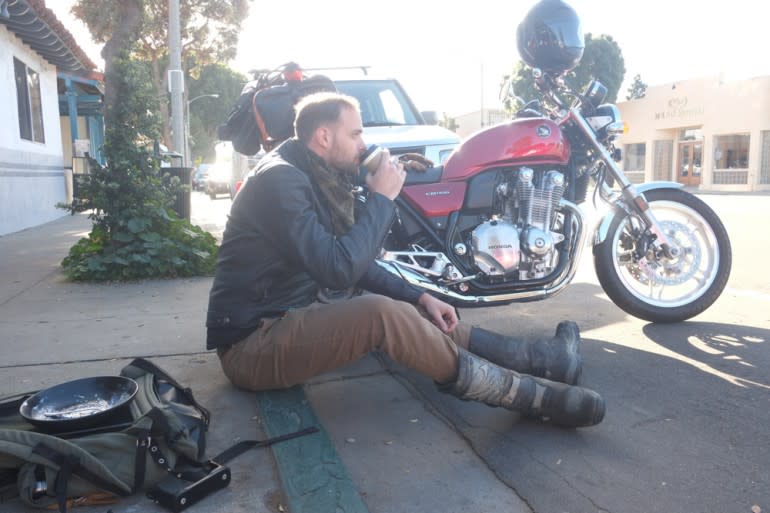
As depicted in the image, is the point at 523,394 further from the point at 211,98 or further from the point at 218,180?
the point at 211,98

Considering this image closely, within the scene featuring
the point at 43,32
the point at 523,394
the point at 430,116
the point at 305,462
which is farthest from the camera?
the point at 43,32

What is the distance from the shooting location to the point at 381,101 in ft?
24.1

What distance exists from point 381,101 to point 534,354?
5045 millimetres

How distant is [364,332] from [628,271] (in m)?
2.38

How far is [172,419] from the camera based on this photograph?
2100 millimetres

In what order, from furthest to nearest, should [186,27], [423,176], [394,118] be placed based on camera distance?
[186,27] → [394,118] → [423,176]

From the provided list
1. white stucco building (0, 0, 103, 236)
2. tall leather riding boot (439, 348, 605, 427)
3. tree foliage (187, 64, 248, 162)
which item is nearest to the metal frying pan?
tall leather riding boot (439, 348, 605, 427)

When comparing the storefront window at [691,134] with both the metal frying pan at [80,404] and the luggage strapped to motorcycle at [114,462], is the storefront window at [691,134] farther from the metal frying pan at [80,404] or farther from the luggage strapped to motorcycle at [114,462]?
the luggage strapped to motorcycle at [114,462]

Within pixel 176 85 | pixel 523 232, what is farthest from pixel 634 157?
pixel 523 232

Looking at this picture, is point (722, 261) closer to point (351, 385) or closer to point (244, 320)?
point (351, 385)

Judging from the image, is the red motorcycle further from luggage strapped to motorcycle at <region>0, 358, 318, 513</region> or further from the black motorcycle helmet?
luggage strapped to motorcycle at <region>0, 358, 318, 513</region>

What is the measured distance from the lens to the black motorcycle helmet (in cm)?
395

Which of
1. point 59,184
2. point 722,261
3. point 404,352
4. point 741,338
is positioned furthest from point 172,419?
point 59,184

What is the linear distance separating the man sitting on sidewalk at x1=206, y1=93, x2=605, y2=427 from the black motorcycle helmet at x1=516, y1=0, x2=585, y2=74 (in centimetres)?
172
